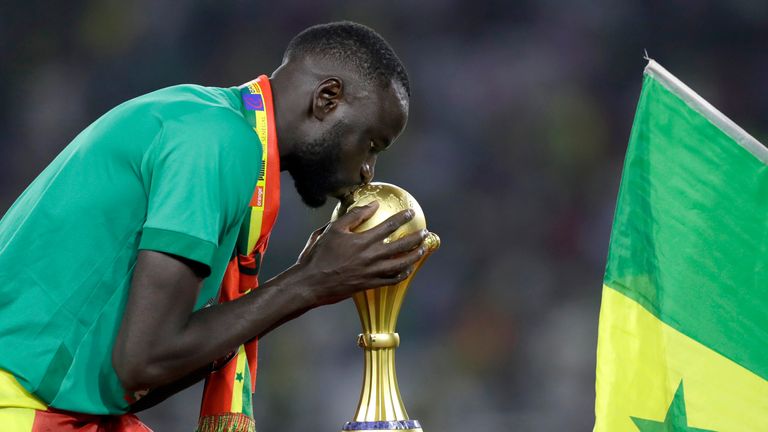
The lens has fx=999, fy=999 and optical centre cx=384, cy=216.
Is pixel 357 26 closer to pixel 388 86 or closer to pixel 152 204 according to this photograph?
pixel 388 86

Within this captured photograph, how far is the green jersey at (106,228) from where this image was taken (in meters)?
1.20

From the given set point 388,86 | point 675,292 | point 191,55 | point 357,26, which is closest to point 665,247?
point 675,292

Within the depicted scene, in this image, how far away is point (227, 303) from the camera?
1236 mm

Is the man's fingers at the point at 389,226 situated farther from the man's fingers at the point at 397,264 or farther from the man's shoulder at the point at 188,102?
the man's shoulder at the point at 188,102

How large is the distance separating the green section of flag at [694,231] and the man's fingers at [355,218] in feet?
1.02

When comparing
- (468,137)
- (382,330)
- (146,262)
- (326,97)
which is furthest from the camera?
(468,137)

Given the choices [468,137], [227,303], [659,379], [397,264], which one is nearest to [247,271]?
[227,303]

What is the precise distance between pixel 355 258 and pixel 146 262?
0.25m

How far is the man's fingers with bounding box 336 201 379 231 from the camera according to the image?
1.25 metres

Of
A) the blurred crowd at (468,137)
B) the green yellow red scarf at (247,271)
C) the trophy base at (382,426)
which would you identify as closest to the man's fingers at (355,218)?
the green yellow red scarf at (247,271)

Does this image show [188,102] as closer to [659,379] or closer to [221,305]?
[221,305]

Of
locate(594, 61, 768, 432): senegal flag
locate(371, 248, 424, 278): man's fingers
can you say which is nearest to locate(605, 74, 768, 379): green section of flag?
locate(594, 61, 768, 432): senegal flag

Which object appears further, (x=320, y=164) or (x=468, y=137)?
(x=468, y=137)

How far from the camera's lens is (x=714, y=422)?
3.92ft
